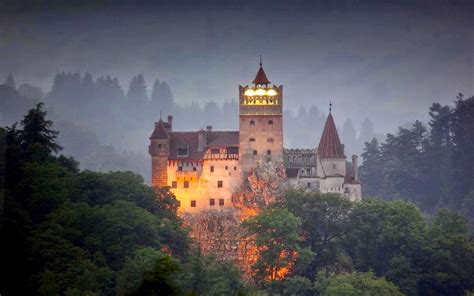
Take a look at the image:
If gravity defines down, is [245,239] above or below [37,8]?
below

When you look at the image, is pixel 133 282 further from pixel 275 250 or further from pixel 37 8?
pixel 37 8

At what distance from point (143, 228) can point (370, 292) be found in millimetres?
16134

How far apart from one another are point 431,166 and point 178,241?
174 feet

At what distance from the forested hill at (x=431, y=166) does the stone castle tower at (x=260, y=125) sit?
3950 centimetres

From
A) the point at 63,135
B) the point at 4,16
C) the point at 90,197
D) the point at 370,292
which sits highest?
the point at 4,16

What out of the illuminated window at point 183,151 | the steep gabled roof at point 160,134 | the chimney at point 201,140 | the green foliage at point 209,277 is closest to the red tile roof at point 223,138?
the chimney at point 201,140

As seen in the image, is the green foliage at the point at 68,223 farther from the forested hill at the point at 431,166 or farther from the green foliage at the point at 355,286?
the forested hill at the point at 431,166

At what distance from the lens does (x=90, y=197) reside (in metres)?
79.8

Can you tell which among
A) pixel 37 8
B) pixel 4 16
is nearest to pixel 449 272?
pixel 4 16

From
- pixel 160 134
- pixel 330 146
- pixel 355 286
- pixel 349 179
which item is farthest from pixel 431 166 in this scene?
pixel 355 286

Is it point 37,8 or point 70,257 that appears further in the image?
point 37,8

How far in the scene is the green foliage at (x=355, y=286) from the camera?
75062 mm

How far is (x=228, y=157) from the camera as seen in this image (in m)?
88.6

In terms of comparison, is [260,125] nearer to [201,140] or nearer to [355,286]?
[201,140]
